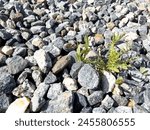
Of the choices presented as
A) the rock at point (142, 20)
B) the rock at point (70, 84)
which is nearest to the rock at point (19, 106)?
the rock at point (70, 84)

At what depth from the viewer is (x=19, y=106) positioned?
2771mm

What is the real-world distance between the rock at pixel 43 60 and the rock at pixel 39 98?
0.52ft

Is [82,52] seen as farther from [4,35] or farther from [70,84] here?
[4,35]

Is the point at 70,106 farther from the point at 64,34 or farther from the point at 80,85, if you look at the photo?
the point at 64,34

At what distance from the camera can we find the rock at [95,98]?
9.39 feet

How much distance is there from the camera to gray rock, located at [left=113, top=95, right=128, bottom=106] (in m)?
2.88

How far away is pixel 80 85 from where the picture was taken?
118 inches

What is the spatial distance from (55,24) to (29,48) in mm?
684

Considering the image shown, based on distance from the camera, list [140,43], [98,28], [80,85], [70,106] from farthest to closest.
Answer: [98,28] < [140,43] < [80,85] < [70,106]

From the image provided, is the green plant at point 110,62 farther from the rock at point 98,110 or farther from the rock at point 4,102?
the rock at point 4,102

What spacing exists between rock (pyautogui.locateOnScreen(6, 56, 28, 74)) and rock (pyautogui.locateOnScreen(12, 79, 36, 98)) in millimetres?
149

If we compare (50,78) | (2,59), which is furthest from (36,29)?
(50,78)

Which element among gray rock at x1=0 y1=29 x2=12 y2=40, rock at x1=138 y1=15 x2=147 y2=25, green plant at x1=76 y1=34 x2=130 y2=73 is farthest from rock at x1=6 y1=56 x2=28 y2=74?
rock at x1=138 y1=15 x2=147 y2=25

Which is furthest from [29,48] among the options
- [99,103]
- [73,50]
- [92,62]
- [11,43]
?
[99,103]
